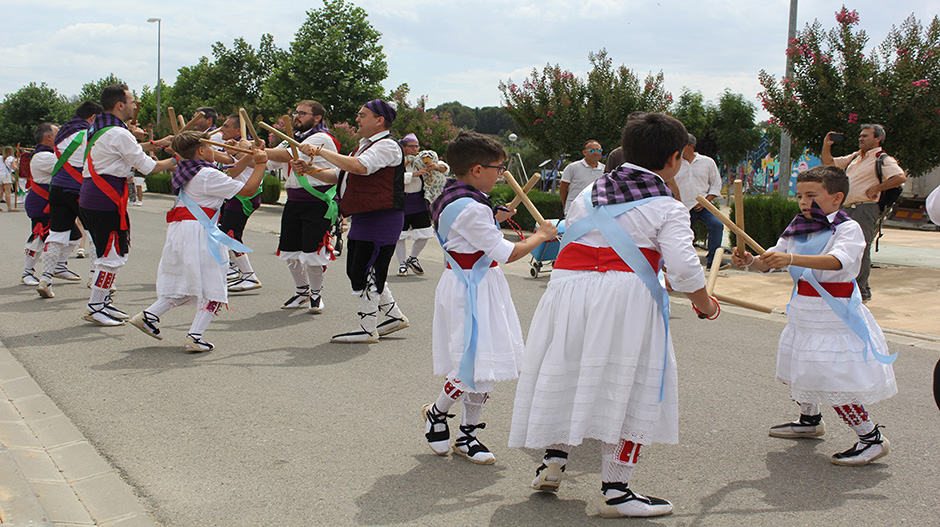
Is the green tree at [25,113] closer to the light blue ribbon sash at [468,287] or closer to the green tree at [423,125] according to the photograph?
the green tree at [423,125]

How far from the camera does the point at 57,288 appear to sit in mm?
9398

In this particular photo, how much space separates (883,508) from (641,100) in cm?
1676

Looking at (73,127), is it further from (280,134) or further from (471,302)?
(471,302)

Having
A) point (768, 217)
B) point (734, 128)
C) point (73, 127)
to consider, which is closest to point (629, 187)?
point (73, 127)

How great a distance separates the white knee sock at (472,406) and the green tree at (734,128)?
45.8 metres

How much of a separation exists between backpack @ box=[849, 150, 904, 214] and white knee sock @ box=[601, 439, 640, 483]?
6821 mm

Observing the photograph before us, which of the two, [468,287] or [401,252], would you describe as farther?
[401,252]

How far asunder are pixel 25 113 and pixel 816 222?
204 feet

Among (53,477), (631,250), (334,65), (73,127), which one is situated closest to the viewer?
(631,250)

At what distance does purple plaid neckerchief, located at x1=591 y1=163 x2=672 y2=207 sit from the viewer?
10.7 feet

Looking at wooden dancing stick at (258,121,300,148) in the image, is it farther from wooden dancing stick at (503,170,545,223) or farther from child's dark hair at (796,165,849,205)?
child's dark hair at (796,165,849,205)

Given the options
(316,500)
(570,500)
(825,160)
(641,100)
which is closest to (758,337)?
(825,160)

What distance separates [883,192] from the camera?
357 inches

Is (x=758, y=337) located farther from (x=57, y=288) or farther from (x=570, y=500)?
(x=57, y=288)
